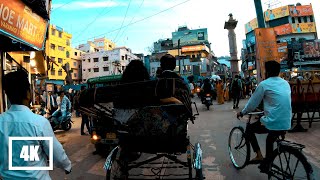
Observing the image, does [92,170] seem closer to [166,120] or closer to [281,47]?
[166,120]

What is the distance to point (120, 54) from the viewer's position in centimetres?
7088

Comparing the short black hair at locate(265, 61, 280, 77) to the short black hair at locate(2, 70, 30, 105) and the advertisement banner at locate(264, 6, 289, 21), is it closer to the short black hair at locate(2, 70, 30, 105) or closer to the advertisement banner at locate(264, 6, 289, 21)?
the short black hair at locate(2, 70, 30, 105)

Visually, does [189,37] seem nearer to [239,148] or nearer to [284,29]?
[284,29]

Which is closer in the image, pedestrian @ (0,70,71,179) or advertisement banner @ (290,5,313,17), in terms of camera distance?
pedestrian @ (0,70,71,179)

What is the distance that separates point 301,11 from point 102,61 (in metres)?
48.4

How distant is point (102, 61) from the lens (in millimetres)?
72625

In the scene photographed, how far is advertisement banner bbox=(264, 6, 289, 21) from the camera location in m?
64.9

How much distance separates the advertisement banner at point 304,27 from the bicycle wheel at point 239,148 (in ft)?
215

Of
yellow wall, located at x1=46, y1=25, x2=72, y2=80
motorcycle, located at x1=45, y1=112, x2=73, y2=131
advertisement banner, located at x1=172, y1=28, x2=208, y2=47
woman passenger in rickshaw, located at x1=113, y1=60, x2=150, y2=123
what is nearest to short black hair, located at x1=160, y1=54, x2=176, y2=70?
woman passenger in rickshaw, located at x1=113, y1=60, x2=150, y2=123

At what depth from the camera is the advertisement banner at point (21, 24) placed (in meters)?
7.14

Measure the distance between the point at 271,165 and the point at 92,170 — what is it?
3.75m

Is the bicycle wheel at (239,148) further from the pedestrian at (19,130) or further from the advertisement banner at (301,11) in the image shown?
the advertisement banner at (301,11)

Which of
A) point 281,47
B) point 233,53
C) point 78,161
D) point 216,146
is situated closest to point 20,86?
point 78,161

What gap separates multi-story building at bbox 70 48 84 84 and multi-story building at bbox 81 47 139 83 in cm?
126
